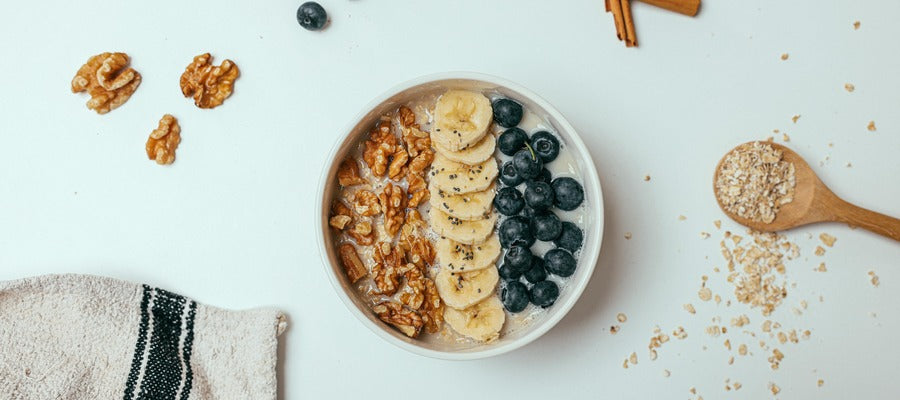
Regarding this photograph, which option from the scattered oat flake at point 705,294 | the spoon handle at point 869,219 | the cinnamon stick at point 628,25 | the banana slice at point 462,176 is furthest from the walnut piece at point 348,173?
the spoon handle at point 869,219

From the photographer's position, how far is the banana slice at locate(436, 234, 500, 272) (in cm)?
124

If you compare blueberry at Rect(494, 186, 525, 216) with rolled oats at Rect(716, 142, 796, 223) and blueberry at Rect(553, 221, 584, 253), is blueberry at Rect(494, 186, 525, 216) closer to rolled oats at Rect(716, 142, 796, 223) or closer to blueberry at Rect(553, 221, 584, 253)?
blueberry at Rect(553, 221, 584, 253)

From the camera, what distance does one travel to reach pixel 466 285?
1246 millimetres

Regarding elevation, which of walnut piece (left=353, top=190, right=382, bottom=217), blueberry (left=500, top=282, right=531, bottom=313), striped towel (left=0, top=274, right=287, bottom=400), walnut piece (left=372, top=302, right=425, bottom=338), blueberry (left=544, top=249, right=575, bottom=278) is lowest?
striped towel (left=0, top=274, right=287, bottom=400)

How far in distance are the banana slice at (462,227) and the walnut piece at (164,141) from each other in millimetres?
510

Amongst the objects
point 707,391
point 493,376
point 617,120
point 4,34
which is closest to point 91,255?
point 4,34

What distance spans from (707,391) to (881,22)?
2.49 feet

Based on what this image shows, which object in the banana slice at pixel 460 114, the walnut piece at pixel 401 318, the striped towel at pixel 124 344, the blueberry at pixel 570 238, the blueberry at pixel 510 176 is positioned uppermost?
the banana slice at pixel 460 114

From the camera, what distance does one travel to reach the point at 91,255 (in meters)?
1.38

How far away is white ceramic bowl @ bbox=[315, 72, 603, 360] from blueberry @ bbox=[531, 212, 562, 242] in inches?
2.2

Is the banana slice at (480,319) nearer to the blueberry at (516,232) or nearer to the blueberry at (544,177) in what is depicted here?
the blueberry at (516,232)

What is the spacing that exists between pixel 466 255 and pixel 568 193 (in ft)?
0.66

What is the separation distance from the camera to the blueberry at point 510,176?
1.23 meters

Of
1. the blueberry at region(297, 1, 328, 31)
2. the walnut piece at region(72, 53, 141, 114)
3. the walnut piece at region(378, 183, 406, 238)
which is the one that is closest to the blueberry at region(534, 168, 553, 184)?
the walnut piece at region(378, 183, 406, 238)
